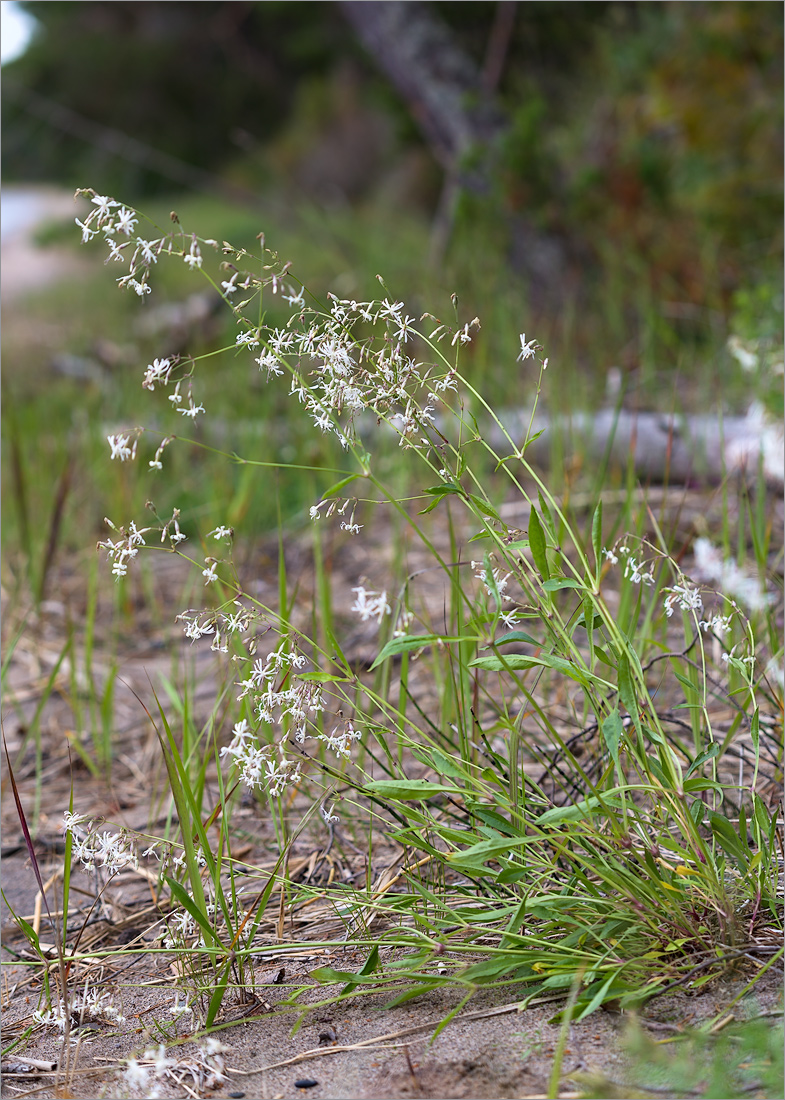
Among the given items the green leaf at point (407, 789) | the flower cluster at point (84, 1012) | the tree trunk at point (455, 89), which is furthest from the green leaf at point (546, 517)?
the tree trunk at point (455, 89)

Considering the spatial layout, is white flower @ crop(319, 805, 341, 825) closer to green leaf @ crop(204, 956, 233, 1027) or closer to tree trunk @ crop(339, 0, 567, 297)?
green leaf @ crop(204, 956, 233, 1027)

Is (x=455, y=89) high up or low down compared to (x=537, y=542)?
up

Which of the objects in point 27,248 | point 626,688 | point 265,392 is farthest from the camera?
point 27,248

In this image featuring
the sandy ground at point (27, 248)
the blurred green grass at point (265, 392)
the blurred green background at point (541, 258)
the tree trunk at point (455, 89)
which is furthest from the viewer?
the sandy ground at point (27, 248)

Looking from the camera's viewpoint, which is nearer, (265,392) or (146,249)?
(146,249)

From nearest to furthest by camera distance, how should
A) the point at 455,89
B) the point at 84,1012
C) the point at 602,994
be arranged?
the point at 602,994
the point at 84,1012
the point at 455,89

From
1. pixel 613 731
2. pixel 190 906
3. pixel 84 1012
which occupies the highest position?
pixel 613 731

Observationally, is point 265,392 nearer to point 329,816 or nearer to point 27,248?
point 329,816

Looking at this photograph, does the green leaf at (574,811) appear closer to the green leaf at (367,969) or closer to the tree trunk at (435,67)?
the green leaf at (367,969)

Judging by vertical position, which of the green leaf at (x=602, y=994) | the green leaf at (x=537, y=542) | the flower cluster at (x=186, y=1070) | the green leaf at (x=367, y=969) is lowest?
the flower cluster at (x=186, y=1070)

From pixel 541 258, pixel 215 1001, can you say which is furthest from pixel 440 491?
pixel 541 258
